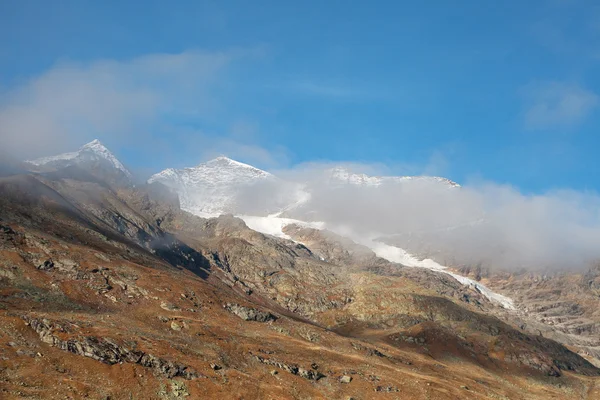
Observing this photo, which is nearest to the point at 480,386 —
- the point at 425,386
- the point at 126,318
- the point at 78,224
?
the point at 425,386

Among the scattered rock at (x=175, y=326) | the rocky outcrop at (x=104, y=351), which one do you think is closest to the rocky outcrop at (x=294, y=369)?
the rocky outcrop at (x=104, y=351)

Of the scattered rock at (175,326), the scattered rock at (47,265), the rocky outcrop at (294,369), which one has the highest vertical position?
the scattered rock at (47,265)

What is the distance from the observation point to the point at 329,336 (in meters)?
165

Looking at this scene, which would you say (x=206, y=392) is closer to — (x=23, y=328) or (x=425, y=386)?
(x=23, y=328)

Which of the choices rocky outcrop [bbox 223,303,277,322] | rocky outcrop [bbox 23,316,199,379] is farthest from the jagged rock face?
rocky outcrop [bbox 223,303,277,322]

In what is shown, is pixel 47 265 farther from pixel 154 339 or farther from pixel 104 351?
pixel 104 351

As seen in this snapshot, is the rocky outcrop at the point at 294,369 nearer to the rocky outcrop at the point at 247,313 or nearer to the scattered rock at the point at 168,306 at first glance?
the scattered rock at the point at 168,306

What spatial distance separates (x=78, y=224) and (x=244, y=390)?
138 metres

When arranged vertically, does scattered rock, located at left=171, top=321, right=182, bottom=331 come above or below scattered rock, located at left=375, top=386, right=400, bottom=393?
below

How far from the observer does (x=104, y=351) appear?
79.8 meters

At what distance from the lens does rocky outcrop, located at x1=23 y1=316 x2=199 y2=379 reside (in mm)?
77938

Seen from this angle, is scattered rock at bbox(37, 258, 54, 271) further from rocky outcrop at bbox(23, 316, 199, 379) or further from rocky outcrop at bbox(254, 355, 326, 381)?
rocky outcrop at bbox(254, 355, 326, 381)

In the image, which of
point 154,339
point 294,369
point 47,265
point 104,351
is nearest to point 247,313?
point 47,265

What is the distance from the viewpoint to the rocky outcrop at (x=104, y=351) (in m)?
77.9
